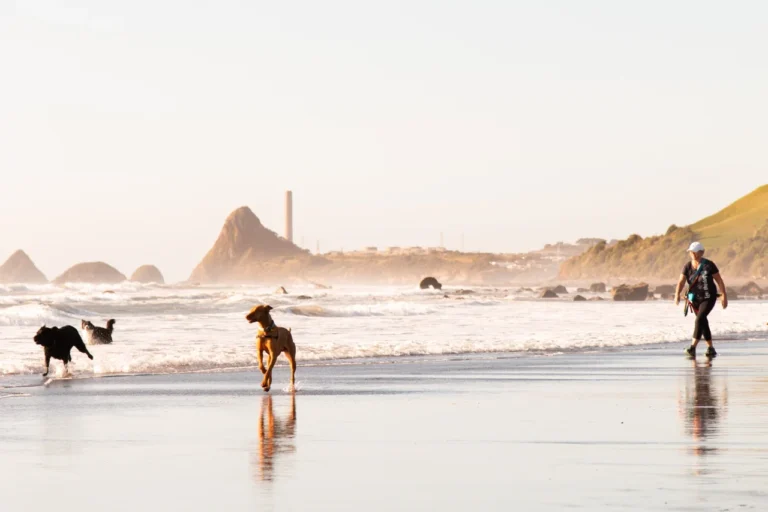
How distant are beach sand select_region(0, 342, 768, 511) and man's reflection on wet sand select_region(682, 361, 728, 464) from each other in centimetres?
2

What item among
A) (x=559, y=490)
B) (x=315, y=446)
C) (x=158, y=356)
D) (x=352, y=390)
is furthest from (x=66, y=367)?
(x=559, y=490)

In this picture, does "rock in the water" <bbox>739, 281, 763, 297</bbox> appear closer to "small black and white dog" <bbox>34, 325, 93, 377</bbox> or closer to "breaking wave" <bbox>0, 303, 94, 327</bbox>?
"breaking wave" <bbox>0, 303, 94, 327</bbox>

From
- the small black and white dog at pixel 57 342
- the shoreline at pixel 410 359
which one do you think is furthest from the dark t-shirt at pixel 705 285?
the small black and white dog at pixel 57 342

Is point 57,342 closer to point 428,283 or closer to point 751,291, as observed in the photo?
point 751,291

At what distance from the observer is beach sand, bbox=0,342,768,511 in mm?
7105

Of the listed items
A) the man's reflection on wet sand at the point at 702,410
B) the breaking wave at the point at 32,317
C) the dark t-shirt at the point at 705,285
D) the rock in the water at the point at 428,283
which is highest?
the rock in the water at the point at 428,283

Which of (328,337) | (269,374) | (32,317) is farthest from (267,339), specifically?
(32,317)

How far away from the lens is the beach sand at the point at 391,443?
7.11m

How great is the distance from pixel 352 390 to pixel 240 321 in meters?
19.2

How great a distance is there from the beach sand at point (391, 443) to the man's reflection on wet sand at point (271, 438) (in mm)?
22

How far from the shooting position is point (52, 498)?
7.12 meters

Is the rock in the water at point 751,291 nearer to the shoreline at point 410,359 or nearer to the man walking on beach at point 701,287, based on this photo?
the shoreline at point 410,359

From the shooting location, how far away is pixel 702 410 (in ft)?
38.7

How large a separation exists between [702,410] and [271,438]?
446 centimetres
